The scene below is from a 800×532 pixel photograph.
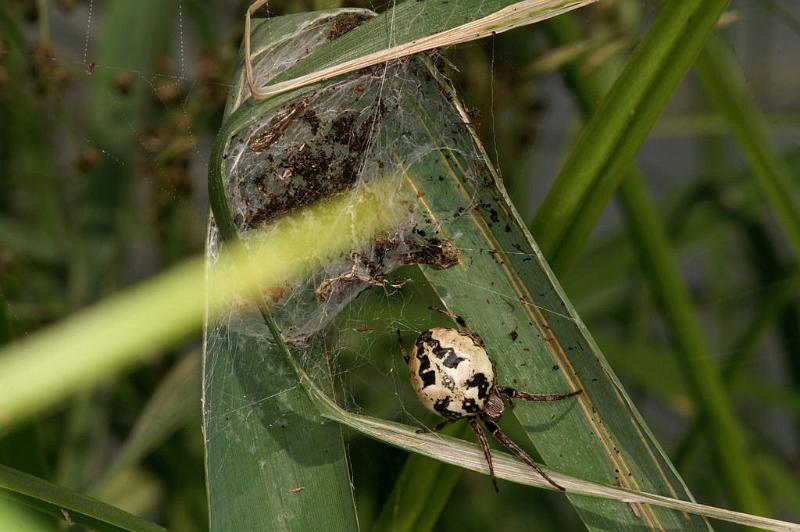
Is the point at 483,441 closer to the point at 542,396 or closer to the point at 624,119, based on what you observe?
the point at 542,396

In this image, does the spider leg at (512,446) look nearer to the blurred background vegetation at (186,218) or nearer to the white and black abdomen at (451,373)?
the white and black abdomen at (451,373)

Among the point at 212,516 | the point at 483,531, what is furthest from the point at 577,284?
the point at 212,516

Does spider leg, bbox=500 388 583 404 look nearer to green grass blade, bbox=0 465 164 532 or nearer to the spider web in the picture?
the spider web

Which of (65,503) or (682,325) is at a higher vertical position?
(65,503)

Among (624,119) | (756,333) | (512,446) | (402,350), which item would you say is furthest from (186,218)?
(756,333)

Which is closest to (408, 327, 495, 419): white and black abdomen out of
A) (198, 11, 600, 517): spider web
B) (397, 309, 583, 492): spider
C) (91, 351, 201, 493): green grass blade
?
(397, 309, 583, 492): spider

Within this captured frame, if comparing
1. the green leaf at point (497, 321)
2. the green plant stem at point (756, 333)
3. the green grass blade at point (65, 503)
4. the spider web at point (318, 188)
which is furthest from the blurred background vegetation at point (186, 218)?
the green grass blade at point (65, 503)
